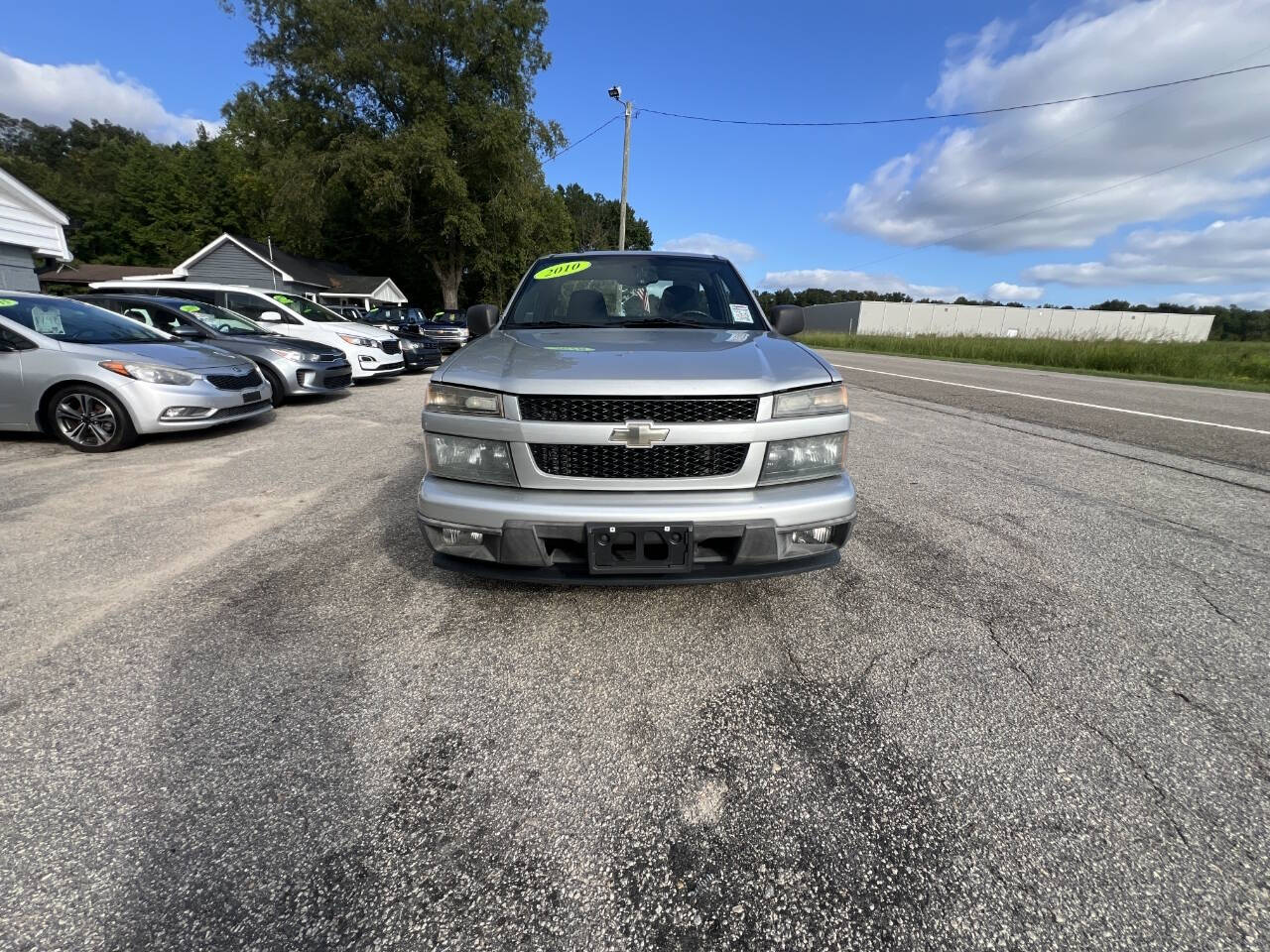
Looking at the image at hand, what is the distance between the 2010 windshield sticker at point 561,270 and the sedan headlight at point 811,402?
202 cm

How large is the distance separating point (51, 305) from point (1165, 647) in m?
8.95

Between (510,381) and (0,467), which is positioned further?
(0,467)

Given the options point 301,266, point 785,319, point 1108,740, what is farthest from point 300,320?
point 301,266

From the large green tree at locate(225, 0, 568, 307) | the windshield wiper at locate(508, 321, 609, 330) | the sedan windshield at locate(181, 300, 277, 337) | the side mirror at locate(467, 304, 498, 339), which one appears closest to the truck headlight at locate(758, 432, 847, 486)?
the windshield wiper at locate(508, 321, 609, 330)

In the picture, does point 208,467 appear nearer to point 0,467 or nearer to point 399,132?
point 0,467

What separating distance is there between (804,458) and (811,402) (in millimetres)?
234

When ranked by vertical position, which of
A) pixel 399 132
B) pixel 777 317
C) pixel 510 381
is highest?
pixel 399 132

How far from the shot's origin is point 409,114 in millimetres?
28625

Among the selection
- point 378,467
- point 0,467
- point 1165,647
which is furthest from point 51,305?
point 1165,647

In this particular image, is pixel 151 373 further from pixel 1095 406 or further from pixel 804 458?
pixel 1095 406

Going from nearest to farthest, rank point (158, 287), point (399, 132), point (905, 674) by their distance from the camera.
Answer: point (905, 674) < point (158, 287) < point (399, 132)

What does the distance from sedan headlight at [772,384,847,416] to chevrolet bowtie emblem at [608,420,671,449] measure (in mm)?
476

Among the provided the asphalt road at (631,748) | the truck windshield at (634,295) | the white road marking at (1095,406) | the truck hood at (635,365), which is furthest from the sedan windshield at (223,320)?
the white road marking at (1095,406)

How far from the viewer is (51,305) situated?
557 cm
